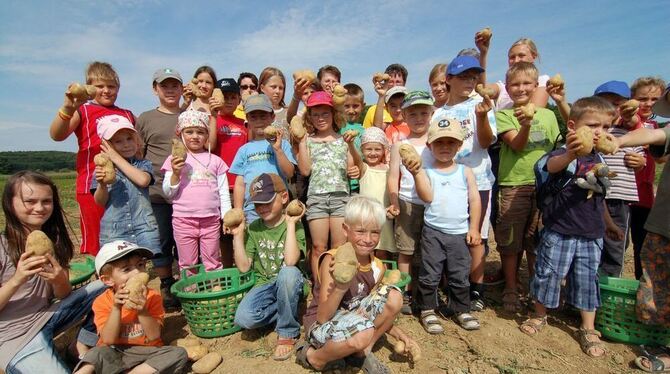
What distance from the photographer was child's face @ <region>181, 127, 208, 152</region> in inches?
146

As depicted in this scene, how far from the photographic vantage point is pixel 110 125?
11.0 feet

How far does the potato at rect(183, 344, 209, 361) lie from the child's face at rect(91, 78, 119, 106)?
2594 millimetres

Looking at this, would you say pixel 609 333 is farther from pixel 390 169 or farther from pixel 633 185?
pixel 390 169

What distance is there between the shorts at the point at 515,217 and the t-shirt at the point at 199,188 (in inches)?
110

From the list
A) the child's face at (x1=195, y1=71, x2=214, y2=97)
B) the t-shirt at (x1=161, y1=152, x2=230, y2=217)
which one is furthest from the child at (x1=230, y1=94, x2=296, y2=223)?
the child's face at (x1=195, y1=71, x2=214, y2=97)

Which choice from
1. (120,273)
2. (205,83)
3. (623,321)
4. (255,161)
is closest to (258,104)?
(255,161)

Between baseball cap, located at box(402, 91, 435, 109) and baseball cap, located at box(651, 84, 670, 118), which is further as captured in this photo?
baseball cap, located at box(402, 91, 435, 109)

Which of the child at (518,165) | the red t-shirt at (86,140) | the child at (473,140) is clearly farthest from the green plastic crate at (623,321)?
the red t-shirt at (86,140)

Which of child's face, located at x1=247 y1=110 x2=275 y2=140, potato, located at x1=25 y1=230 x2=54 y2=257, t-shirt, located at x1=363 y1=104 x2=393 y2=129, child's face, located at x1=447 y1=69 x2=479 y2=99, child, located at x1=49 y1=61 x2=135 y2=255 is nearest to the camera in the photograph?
potato, located at x1=25 y1=230 x2=54 y2=257

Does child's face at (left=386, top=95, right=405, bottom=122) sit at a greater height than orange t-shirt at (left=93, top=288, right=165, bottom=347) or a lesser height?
greater

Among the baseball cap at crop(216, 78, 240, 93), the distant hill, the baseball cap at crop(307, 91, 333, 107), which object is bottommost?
the distant hill

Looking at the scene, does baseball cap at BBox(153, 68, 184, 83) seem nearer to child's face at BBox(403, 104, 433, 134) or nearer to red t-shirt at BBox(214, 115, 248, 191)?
red t-shirt at BBox(214, 115, 248, 191)

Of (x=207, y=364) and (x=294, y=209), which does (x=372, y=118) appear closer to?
(x=294, y=209)

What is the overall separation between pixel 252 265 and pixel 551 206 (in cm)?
272
